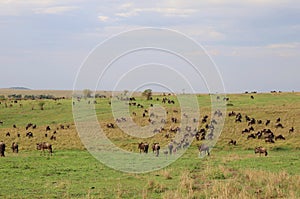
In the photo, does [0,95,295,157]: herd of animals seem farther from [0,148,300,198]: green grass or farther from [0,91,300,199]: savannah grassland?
[0,148,300,198]: green grass

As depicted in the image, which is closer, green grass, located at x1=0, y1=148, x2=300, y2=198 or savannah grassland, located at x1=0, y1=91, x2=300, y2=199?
savannah grassland, located at x1=0, y1=91, x2=300, y2=199

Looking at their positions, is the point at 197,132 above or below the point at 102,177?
above

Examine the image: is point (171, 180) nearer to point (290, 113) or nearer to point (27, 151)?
point (27, 151)

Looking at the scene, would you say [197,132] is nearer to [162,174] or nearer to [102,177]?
[162,174]

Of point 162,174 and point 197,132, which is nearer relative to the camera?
point 162,174

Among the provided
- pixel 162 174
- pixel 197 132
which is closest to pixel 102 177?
pixel 162 174

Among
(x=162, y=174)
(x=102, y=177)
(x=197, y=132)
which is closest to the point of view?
(x=102, y=177)

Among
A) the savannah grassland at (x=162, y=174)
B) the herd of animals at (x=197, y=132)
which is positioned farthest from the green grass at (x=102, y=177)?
the herd of animals at (x=197, y=132)

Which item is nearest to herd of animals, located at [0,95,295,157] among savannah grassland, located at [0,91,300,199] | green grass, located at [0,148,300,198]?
savannah grassland, located at [0,91,300,199]

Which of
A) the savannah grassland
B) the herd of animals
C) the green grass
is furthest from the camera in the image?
the herd of animals

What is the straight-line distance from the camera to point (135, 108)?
64.1 meters

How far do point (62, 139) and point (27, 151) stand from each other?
6.64m

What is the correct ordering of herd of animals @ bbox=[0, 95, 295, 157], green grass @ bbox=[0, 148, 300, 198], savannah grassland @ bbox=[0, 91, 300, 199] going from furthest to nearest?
herd of animals @ bbox=[0, 95, 295, 157]
green grass @ bbox=[0, 148, 300, 198]
savannah grassland @ bbox=[0, 91, 300, 199]

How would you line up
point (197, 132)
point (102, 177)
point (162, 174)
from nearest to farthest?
point (102, 177) → point (162, 174) → point (197, 132)
